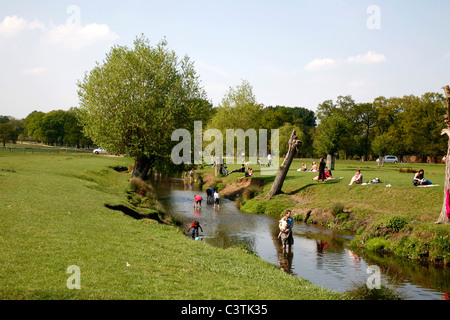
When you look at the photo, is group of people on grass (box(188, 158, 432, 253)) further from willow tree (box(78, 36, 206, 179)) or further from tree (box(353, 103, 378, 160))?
tree (box(353, 103, 378, 160))

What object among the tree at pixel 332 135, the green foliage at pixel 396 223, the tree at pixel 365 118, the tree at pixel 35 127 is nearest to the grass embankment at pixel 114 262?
the green foliage at pixel 396 223

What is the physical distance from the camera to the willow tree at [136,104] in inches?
1631

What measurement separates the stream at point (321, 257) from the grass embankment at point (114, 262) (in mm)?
4138

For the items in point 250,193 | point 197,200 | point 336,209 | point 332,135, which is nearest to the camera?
point 336,209

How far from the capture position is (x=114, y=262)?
1259 cm

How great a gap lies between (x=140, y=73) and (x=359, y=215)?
26.7 metres

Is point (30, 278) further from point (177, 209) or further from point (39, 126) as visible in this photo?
point (39, 126)

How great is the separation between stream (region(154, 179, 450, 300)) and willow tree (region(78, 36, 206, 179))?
32.2 feet

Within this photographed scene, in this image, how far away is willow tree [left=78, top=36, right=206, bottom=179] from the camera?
41438mm

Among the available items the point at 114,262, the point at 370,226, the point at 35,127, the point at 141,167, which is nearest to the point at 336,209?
the point at 370,226

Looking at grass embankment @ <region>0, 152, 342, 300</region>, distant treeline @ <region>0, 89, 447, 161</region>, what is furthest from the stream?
distant treeline @ <region>0, 89, 447, 161</region>

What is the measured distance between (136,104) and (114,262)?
102ft

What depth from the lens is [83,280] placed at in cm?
1041

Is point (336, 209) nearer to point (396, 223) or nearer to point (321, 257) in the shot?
point (396, 223)
